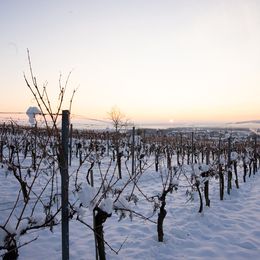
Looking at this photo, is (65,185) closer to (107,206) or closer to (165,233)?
(107,206)

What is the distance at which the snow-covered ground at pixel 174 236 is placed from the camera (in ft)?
17.1

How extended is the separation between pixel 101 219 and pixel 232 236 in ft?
12.2

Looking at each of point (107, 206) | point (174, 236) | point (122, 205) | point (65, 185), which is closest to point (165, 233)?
point (174, 236)

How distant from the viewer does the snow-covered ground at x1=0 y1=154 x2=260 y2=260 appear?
5223 millimetres

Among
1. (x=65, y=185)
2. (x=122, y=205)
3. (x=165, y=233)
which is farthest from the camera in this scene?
(x=165, y=233)

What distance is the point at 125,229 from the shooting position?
21.1 feet

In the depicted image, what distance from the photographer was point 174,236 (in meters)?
6.13

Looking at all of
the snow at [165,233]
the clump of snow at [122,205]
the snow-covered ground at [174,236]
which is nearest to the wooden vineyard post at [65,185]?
the snow at [165,233]

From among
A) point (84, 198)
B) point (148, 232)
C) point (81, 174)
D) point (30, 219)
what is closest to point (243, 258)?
point (148, 232)

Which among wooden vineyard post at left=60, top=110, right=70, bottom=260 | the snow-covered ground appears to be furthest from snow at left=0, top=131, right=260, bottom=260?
wooden vineyard post at left=60, top=110, right=70, bottom=260

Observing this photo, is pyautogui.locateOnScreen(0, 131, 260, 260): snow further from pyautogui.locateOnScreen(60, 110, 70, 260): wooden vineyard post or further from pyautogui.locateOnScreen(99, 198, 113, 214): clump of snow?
pyautogui.locateOnScreen(60, 110, 70, 260): wooden vineyard post

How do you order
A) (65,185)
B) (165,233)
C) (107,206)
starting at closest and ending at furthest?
1. (65,185)
2. (107,206)
3. (165,233)

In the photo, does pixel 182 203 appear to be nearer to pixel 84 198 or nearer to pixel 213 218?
pixel 213 218

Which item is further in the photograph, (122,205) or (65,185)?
(122,205)
